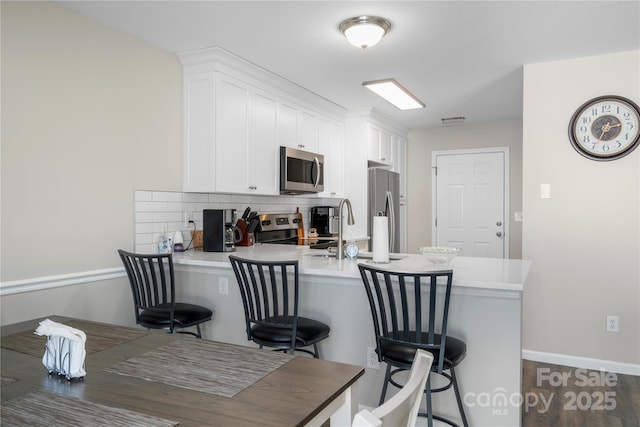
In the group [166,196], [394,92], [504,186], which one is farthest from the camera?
[504,186]

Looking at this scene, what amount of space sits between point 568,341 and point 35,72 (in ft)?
13.4

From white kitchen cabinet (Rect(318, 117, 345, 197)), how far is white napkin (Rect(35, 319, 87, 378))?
366 cm

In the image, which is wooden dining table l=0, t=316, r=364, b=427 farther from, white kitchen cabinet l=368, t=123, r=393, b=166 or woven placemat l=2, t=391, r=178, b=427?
white kitchen cabinet l=368, t=123, r=393, b=166

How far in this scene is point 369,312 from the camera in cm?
246

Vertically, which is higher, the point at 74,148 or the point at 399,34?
the point at 399,34

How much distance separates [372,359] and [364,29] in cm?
196

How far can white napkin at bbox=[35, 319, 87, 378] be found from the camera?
1.16m

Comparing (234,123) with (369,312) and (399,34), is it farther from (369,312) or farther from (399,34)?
(369,312)

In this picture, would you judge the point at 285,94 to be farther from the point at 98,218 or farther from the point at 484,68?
the point at 98,218

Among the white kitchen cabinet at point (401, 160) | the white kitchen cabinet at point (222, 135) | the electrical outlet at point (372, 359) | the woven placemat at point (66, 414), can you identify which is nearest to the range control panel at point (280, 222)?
the white kitchen cabinet at point (222, 135)

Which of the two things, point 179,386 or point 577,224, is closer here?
point 179,386

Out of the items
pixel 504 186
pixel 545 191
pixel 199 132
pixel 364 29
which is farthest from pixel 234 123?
pixel 504 186

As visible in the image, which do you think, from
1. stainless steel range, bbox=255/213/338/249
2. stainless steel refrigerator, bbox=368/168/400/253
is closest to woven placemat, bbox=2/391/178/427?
stainless steel range, bbox=255/213/338/249

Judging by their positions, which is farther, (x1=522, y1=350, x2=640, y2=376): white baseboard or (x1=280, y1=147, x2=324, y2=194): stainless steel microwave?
(x1=280, y1=147, x2=324, y2=194): stainless steel microwave
